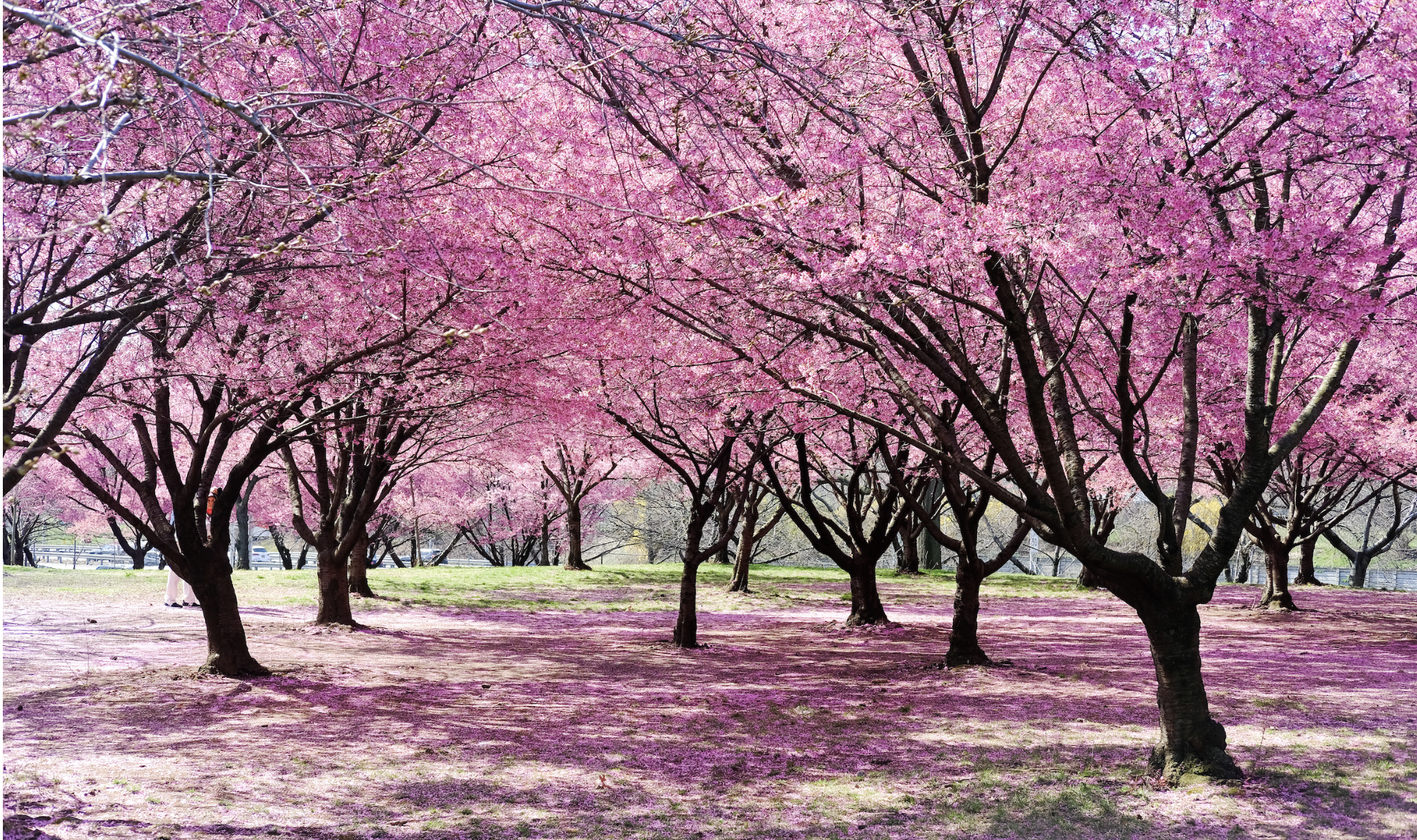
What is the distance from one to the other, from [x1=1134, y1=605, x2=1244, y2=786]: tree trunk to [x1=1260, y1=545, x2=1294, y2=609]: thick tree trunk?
14833 mm

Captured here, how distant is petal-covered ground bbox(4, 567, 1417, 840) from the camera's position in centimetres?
617

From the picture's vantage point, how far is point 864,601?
16.5 meters

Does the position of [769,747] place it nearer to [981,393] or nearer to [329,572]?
[981,393]

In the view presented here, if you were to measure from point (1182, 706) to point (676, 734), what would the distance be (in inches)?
154

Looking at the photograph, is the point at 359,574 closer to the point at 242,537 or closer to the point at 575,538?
the point at 575,538

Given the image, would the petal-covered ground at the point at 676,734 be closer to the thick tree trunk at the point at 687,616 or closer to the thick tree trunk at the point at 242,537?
the thick tree trunk at the point at 687,616

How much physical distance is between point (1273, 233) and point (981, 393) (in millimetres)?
2123

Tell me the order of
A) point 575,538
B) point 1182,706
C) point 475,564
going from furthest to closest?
point 475,564 → point 575,538 → point 1182,706

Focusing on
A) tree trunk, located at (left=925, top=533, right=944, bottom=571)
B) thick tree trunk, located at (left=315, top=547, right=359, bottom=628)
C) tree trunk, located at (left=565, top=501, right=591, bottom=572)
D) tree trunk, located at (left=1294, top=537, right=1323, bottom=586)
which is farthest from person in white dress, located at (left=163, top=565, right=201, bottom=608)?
tree trunk, located at (left=1294, top=537, right=1323, bottom=586)

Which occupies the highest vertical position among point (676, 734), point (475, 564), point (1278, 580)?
point (1278, 580)

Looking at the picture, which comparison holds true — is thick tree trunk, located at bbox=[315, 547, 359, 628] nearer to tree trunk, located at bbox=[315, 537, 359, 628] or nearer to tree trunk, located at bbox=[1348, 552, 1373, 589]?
tree trunk, located at bbox=[315, 537, 359, 628]

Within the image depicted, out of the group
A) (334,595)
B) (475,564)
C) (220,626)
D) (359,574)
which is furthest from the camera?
(475,564)

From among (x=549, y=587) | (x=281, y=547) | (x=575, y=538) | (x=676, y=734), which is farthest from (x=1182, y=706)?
(x=281, y=547)

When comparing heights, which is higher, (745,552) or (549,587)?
(745,552)
